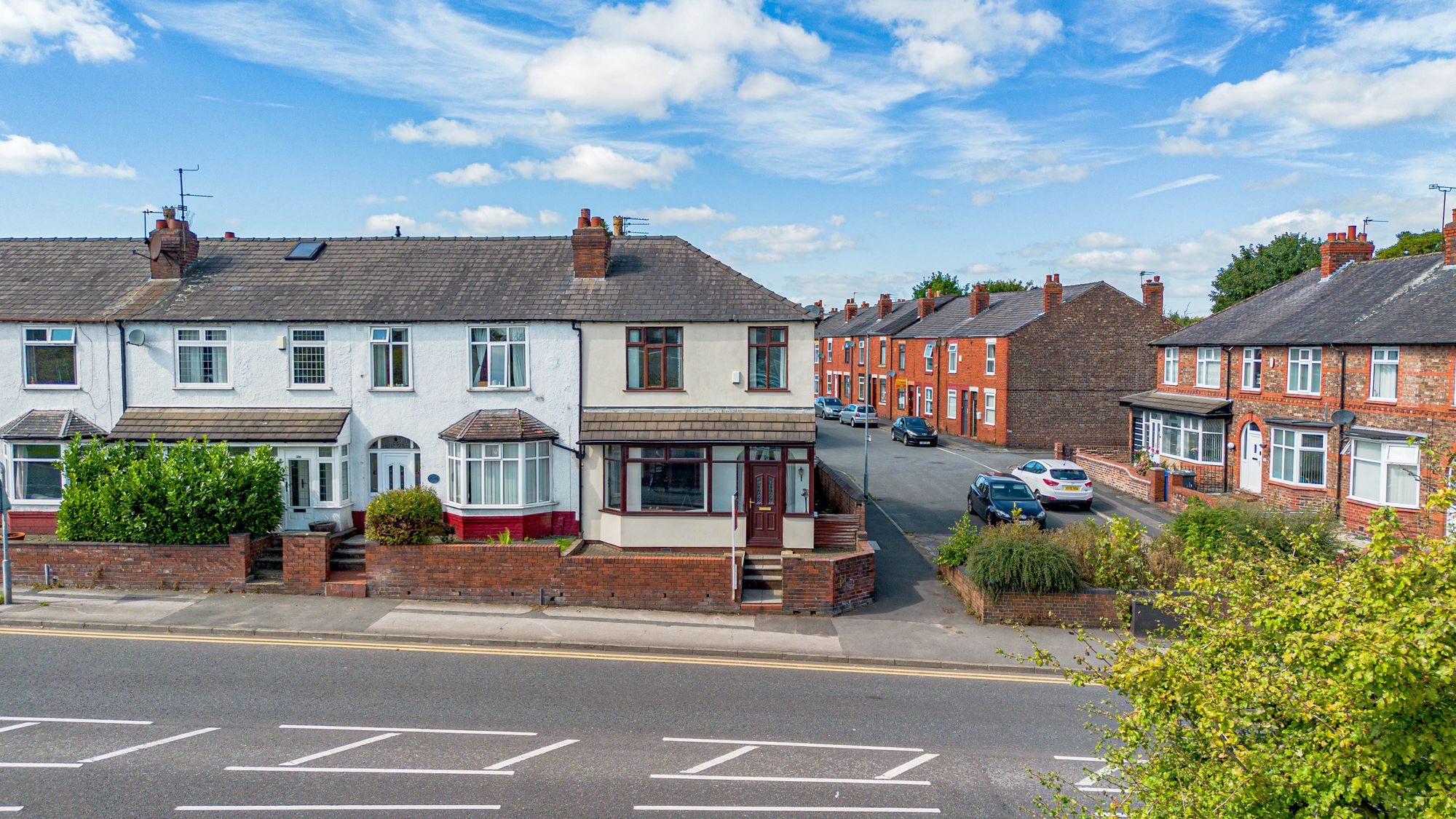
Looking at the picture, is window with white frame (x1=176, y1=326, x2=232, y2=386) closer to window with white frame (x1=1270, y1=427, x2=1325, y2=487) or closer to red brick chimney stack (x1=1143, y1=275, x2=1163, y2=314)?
window with white frame (x1=1270, y1=427, x2=1325, y2=487)

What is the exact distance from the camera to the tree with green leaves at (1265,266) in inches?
2446

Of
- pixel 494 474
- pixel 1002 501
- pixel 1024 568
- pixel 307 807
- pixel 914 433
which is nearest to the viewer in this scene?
pixel 307 807

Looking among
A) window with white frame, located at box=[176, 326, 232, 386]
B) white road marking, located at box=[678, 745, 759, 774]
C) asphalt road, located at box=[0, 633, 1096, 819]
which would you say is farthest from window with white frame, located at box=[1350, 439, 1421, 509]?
window with white frame, located at box=[176, 326, 232, 386]

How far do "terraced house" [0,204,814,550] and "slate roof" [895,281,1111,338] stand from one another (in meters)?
28.3

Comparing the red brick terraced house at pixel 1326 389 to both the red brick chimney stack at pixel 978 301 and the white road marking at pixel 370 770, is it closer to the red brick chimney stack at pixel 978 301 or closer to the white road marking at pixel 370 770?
the red brick chimney stack at pixel 978 301

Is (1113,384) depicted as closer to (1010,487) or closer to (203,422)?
(1010,487)

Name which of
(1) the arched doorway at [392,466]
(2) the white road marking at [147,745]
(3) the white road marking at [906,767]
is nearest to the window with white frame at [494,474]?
(1) the arched doorway at [392,466]

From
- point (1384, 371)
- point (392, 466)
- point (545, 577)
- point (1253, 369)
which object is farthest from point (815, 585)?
point (1253, 369)

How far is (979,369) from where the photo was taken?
48.1 m

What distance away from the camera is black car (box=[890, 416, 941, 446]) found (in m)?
45.4

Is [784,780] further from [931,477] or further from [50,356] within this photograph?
[931,477]

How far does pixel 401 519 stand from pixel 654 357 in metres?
6.84

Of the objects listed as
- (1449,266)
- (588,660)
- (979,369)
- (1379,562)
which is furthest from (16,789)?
(979,369)

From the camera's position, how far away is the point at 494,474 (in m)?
20.7
